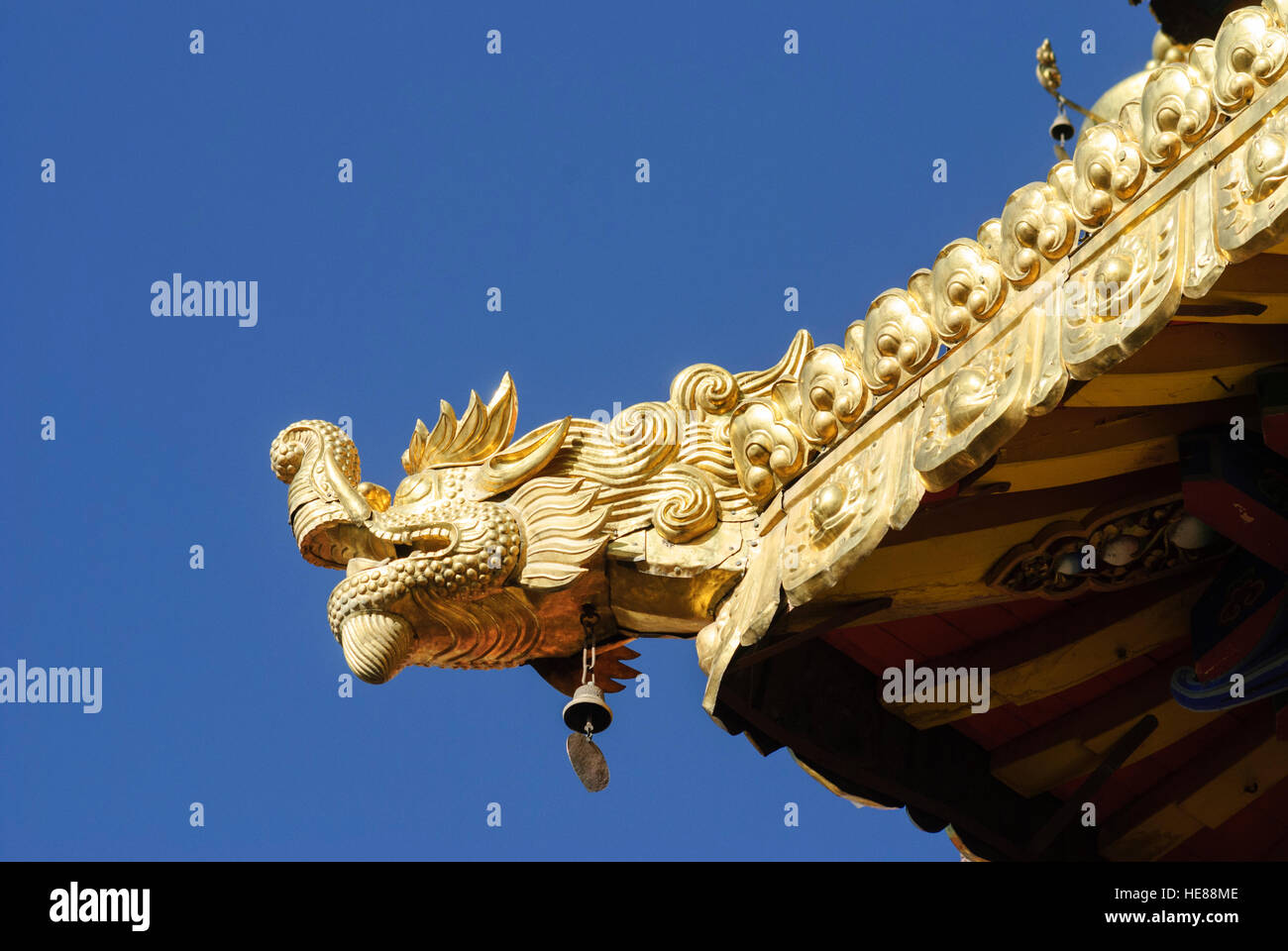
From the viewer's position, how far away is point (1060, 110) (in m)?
11.7

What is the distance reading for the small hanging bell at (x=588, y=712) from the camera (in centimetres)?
804

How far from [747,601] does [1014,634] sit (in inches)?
58.4

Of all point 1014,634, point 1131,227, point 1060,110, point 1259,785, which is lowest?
point 1259,785

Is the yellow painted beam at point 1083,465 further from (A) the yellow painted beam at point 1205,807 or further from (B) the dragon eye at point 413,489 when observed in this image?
(B) the dragon eye at point 413,489

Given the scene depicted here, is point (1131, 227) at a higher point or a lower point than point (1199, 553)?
higher

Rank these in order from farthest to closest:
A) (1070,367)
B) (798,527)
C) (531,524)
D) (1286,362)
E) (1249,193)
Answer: (531,524) < (798,527) < (1286,362) < (1070,367) < (1249,193)

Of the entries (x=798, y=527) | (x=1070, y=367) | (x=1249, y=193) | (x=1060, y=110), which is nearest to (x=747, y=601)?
(x=798, y=527)

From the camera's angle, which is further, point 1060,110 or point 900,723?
point 1060,110

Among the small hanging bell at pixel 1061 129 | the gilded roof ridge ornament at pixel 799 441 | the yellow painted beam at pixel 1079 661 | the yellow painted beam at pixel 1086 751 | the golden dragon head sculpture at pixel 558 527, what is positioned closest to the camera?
the gilded roof ridge ornament at pixel 799 441

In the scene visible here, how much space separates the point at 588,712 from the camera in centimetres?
805

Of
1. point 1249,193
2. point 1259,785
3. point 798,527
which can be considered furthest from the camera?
point 1259,785

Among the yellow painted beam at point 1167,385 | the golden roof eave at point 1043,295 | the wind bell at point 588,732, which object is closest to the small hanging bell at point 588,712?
the wind bell at point 588,732

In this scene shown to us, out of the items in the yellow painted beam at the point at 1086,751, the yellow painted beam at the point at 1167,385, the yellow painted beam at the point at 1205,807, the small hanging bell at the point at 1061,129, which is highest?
the small hanging bell at the point at 1061,129

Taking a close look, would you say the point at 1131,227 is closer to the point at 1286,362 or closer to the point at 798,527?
the point at 1286,362
